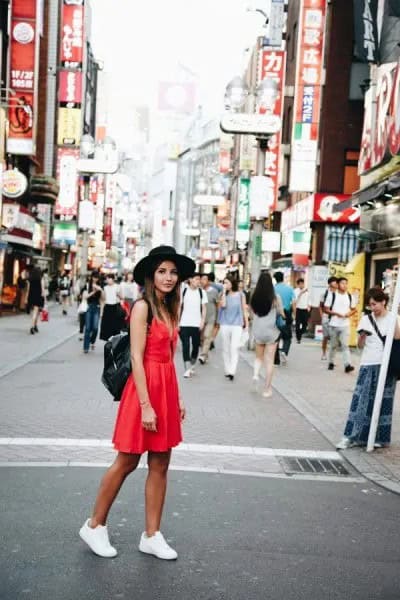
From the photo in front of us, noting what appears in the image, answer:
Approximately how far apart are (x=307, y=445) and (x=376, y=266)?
1452cm

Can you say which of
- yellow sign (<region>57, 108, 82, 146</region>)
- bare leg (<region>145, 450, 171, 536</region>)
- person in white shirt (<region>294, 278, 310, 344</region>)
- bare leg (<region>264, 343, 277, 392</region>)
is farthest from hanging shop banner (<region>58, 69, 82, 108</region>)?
bare leg (<region>145, 450, 171, 536</region>)

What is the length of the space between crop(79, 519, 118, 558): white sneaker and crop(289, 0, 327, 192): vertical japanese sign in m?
23.5

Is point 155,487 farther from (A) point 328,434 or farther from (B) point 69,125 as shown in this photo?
(B) point 69,125

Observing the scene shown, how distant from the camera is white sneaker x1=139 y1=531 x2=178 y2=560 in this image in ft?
14.8

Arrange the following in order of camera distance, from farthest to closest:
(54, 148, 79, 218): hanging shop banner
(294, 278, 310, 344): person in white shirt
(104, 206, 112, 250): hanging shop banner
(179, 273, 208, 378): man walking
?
(104, 206, 112, 250): hanging shop banner → (54, 148, 79, 218): hanging shop banner → (294, 278, 310, 344): person in white shirt → (179, 273, 208, 378): man walking

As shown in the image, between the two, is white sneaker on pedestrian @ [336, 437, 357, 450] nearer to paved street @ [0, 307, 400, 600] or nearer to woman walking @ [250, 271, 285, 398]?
paved street @ [0, 307, 400, 600]

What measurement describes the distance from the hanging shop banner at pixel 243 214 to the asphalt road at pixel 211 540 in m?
44.7

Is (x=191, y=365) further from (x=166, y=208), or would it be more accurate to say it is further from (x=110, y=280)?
(x=166, y=208)

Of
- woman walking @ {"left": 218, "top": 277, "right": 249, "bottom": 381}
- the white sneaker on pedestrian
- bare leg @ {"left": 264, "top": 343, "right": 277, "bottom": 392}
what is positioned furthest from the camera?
woman walking @ {"left": 218, "top": 277, "right": 249, "bottom": 381}

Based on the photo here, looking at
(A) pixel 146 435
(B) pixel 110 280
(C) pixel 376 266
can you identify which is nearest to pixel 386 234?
(C) pixel 376 266

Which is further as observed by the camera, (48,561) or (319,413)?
(319,413)

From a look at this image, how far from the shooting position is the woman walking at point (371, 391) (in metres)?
8.09

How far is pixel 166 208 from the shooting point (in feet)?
633

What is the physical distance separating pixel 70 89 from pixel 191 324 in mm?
34187
